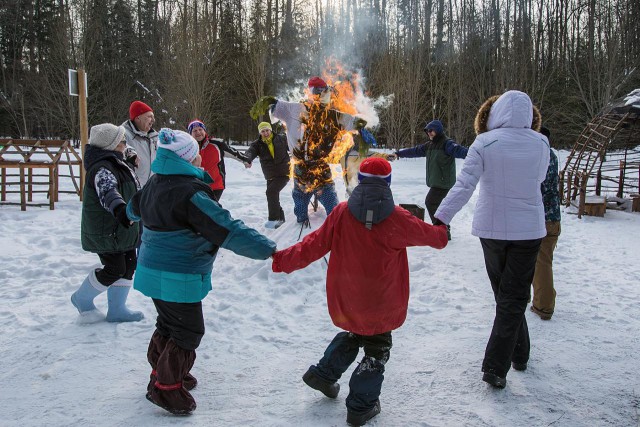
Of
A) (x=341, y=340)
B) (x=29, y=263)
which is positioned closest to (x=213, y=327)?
(x=341, y=340)

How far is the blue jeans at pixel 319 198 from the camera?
698cm

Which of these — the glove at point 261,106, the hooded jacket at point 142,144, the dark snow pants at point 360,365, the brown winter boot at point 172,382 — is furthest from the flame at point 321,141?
the brown winter boot at point 172,382

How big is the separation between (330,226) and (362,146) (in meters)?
4.16

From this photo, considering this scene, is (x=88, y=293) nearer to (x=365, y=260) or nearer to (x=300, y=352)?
(x=300, y=352)

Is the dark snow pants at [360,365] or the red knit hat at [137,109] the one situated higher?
the red knit hat at [137,109]

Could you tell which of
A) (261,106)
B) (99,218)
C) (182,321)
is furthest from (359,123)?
(182,321)

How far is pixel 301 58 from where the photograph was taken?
28094 mm

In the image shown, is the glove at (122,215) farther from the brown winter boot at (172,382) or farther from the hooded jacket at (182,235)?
the brown winter boot at (172,382)

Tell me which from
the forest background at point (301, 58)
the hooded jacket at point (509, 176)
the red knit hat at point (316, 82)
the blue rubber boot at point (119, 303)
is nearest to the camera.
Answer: the hooded jacket at point (509, 176)

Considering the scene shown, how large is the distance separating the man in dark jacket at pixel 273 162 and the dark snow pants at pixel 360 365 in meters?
4.90

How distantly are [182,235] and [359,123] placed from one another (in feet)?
14.0

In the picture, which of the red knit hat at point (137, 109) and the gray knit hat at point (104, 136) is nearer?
the gray knit hat at point (104, 136)

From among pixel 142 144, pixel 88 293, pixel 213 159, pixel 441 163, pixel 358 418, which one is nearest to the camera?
pixel 358 418

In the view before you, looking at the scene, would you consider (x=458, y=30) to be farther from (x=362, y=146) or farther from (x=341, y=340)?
(x=341, y=340)
